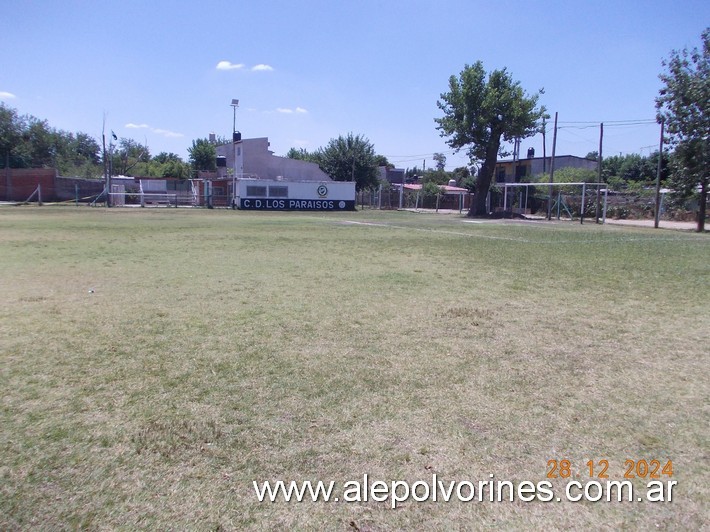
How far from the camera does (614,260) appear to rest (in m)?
12.7

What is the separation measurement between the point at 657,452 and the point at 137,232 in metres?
18.9

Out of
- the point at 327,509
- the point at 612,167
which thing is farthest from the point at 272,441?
the point at 612,167

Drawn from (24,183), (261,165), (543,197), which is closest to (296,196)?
(261,165)

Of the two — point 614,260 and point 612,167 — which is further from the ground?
point 612,167

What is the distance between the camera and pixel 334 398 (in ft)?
12.7

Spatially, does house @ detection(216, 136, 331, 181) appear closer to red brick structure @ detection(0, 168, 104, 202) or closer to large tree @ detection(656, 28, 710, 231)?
red brick structure @ detection(0, 168, 104, 202)

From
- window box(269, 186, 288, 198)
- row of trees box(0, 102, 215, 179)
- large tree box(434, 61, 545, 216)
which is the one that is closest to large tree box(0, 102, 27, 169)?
row of trees box(0, 102, 215, 179)

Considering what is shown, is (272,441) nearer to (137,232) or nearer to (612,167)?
(137,232)
